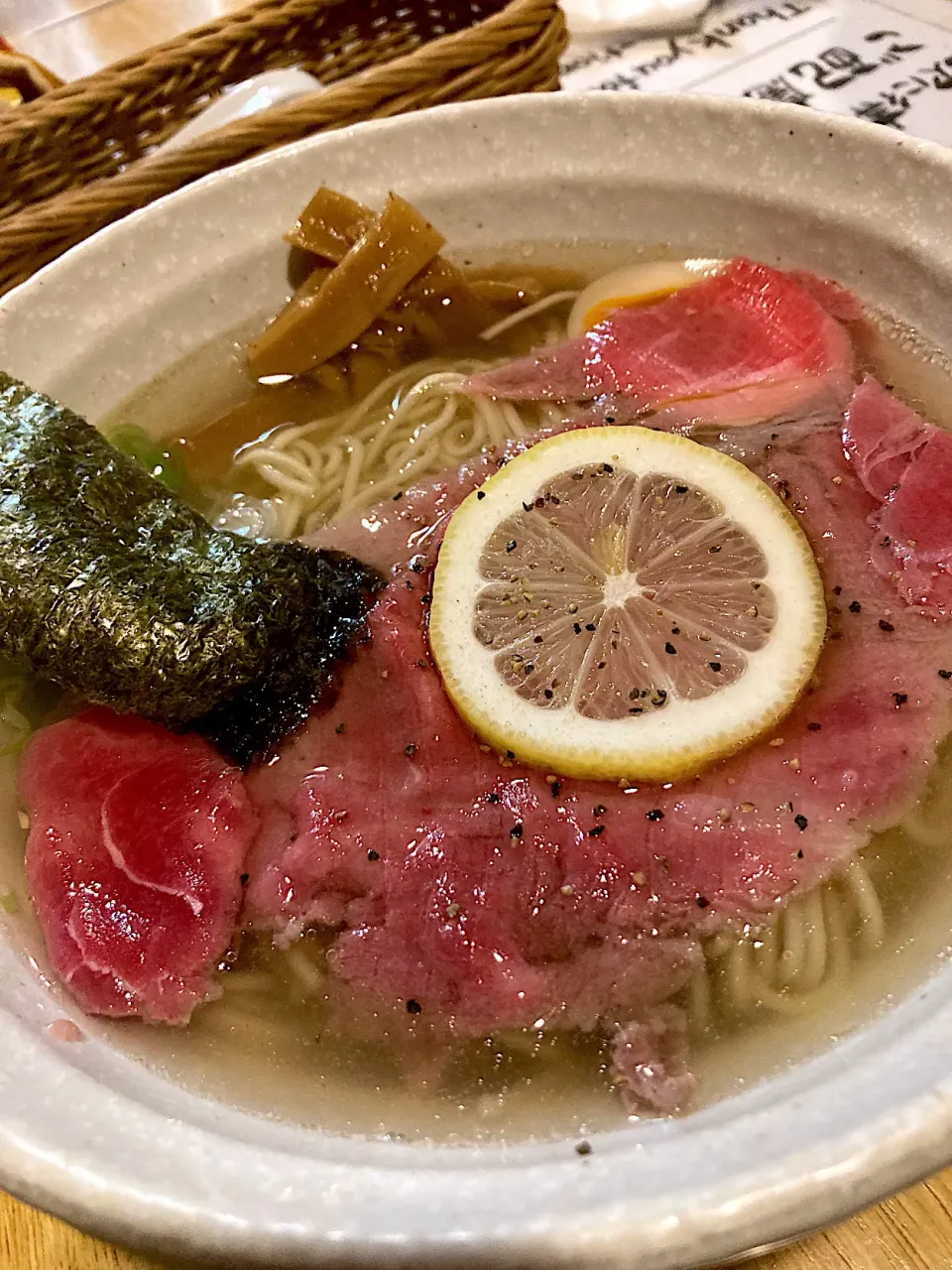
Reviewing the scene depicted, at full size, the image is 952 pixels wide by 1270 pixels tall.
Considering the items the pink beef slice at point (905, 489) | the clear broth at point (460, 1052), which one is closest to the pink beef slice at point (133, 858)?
the clear broth at point (460, 1052)

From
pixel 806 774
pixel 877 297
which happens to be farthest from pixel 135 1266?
pixel 877 297

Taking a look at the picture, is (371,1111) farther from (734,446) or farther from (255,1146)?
(734,446)

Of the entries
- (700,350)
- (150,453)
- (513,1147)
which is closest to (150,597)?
(150,453)

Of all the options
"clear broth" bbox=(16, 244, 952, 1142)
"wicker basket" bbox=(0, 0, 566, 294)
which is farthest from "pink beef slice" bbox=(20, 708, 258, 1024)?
"wicker basket" bbox=(0, 0, 566, 294)

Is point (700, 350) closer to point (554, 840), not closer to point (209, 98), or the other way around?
point (554, 840)

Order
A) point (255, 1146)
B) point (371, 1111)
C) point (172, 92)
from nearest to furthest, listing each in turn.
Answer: point (255, 1146), point (371, 1111), point (172, 92)

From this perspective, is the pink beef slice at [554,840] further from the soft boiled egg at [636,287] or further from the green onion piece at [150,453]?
the soft boiled egg at [636,287]

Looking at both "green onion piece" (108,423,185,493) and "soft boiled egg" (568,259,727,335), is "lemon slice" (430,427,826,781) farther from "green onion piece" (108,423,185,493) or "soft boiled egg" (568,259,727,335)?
"green onion piece" (108,423,185,493)
